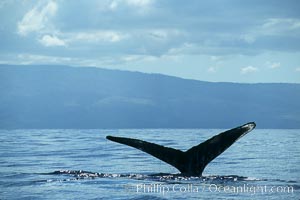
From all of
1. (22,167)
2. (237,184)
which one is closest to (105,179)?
(237,184)

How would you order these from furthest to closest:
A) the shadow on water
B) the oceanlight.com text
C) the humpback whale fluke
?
the shadow on water
the humpback whale fluke
the oceanlight.com text

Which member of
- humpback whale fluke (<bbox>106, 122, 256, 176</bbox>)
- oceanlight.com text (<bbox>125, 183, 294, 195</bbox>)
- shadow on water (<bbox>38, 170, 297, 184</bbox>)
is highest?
humpback whale fluke (<bbox>106, 122, 256, 176</bbox>)

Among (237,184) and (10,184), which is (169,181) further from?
(10,184)

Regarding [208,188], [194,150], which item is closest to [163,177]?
[194,150]

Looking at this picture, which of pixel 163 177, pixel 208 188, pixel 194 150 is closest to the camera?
pixel 208 188

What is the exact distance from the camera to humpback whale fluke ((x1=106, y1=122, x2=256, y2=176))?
46.8 feet

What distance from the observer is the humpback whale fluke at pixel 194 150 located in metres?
14.3

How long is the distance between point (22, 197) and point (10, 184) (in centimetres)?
269

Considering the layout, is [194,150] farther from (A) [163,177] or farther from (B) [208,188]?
(B) [208,188]

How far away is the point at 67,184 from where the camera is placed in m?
14.6

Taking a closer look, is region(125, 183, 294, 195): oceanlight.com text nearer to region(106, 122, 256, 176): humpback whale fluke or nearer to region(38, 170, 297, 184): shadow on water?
region(38, 170, 297, 184): shadow on water

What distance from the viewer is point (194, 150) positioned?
49.2 feet

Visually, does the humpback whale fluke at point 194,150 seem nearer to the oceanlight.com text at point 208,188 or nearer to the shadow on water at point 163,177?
the shadow on water at point 163,177

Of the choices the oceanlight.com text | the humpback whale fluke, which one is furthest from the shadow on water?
the oceanlight.com text
